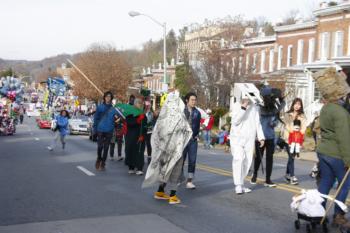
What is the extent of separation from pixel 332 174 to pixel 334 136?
53 cm

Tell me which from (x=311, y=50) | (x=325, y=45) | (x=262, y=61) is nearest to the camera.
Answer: (x=325, y=45)

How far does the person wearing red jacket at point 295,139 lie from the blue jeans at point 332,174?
190 inches

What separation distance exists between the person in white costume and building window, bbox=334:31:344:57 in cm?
2801

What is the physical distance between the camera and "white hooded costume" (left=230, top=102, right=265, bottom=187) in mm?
10438

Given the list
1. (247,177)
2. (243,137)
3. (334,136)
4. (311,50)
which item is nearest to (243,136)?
(243,137)

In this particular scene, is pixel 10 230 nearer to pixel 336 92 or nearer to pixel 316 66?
pixel 336 92

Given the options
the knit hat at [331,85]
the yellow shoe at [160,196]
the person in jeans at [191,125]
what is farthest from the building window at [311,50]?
the knit hat at [331,85]

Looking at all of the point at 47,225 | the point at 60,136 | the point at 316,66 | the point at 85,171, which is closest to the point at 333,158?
the point at 47,225

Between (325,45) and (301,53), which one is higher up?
(325,45)

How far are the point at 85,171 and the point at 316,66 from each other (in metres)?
22.9

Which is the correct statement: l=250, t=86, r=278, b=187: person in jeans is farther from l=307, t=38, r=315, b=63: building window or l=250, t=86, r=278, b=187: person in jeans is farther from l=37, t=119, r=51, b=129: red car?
l=37, t=119, r=51, b=129: red car

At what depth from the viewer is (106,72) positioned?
66188 millimetres

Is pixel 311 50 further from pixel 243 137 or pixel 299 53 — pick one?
pixel 243 137

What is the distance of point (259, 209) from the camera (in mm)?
9031
